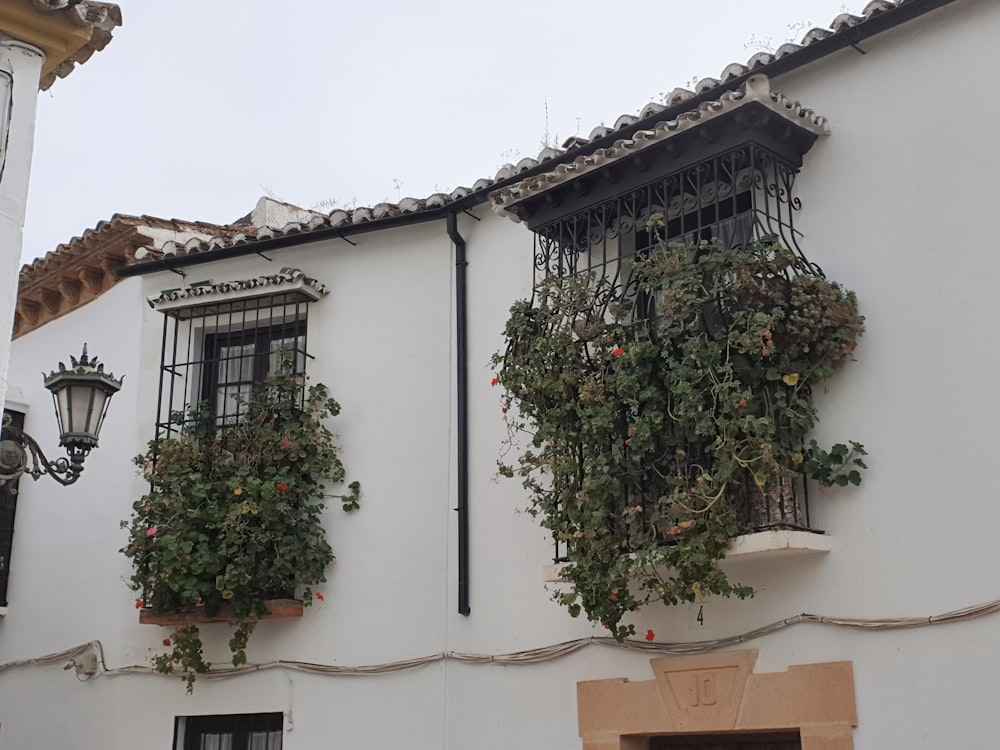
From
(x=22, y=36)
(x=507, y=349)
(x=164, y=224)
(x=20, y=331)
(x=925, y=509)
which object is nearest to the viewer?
(x=22, y=36)

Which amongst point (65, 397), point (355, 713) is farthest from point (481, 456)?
point (65, 397)

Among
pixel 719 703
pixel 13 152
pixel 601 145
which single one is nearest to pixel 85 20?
pixel 13 152

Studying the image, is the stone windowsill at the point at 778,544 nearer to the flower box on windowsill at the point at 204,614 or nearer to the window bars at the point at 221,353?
the flower box on windowsill at the point at 204,614

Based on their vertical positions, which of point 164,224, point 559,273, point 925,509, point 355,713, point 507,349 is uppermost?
point 164,224

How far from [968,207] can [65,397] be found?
4.71 meters

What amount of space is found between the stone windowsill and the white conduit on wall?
362mm

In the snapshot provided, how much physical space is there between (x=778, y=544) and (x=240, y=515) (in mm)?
3743

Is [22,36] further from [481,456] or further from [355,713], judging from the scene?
[355,713]

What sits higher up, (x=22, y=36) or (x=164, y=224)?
(x=164, y=224)

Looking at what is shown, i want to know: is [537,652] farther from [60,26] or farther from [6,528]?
[6,528]

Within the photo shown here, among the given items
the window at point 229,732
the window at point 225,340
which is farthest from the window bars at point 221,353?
the window at point 229,732

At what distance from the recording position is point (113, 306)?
1020cm

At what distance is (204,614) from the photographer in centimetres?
847

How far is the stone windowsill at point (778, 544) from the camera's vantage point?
6312mm
